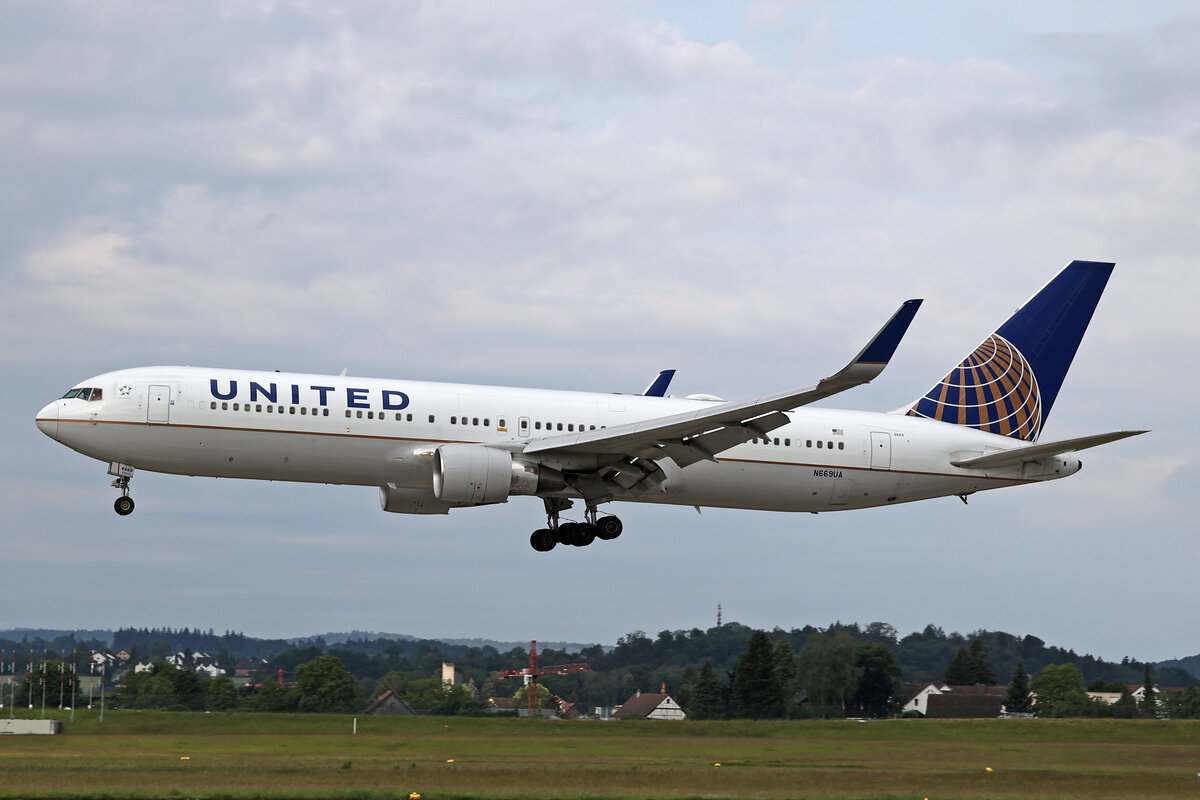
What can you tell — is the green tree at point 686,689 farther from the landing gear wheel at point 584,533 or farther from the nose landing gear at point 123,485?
the nose landing gear at point 123,485

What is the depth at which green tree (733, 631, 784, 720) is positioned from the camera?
199 feet

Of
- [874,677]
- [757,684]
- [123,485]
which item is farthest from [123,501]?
[874,677]

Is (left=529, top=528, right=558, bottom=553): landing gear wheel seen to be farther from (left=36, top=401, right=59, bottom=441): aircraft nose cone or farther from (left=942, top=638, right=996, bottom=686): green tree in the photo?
(left=942, top=638, right=996, bottom=686): green tree

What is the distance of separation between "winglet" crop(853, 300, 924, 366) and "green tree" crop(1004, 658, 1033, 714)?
42.2m

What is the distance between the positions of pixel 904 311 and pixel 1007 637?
72.9m

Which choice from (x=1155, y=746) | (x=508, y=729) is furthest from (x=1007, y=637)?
(x=508, y=729)

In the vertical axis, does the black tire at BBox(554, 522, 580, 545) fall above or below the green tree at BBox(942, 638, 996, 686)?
above

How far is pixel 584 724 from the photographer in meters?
52.8

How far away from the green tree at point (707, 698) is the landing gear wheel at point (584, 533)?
2019cm

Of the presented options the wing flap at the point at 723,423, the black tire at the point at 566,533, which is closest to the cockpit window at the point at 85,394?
the wing flap at the point at 723,423

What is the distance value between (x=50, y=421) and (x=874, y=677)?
47.5 metres

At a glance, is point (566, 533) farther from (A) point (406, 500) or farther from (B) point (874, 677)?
(B) point (874, 677)

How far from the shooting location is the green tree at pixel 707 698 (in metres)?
61.3

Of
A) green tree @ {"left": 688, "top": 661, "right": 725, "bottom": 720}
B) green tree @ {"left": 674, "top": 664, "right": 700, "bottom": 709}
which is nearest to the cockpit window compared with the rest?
green tree @ {"left": 688, "top": 661, "right": 725, "bottom": 720}
